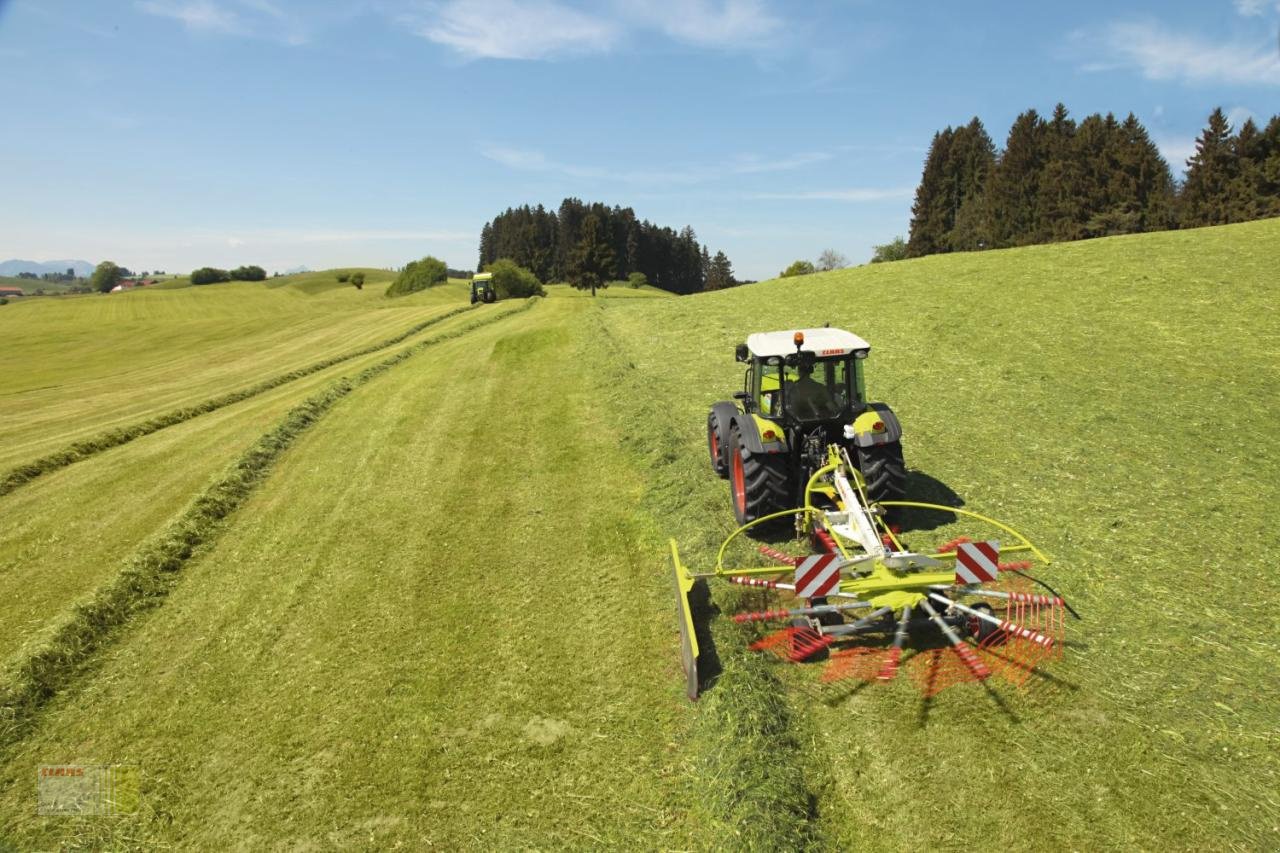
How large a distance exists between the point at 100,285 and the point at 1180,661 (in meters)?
166

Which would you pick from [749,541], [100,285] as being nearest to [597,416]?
[749,541]

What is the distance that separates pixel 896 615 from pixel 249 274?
143821mm

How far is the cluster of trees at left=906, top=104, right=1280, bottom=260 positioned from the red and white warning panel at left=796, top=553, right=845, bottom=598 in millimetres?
57914

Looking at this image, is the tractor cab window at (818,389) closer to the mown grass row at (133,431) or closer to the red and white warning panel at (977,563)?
the red and white warning panel at (977,563)

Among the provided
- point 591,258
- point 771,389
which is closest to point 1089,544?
point 771,389

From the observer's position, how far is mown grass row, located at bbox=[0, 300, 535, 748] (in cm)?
604

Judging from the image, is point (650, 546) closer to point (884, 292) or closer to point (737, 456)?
point (737, 456)

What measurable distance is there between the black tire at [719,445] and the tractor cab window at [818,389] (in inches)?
56.7

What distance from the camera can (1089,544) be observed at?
7.80 meters

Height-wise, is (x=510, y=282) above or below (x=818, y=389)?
above

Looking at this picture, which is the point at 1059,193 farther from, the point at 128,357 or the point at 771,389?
the point at 128,357

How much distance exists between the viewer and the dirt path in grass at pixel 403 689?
468 cm

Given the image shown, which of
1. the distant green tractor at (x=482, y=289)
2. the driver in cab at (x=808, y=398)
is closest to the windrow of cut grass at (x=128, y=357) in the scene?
the distant green tractor at (x=482, y=289)

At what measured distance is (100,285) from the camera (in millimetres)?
128875
